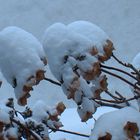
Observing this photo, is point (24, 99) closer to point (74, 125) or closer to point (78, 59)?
point (78, 59)

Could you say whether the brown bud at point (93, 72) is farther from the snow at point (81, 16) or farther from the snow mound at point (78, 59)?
the snow at point (81, 16)

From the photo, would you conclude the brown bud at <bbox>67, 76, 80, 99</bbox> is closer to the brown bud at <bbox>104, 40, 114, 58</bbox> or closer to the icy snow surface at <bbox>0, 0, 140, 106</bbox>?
the brown bud at <bbox>104, 40, 114, 58</bbox>

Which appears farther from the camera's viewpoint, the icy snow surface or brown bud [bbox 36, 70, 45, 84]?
the icy snow surface

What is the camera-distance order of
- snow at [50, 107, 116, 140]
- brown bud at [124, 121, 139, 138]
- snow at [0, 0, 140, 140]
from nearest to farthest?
brown bud at [124, 121, 139, 138] < snow at [50, 107, 116, 140] < snow at [0, 0, 140, 140]

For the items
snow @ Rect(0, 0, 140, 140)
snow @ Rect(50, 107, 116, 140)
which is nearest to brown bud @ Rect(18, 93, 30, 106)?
snow @ Rect(50, 107, 116, 140)

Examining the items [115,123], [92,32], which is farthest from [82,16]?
[115,123]

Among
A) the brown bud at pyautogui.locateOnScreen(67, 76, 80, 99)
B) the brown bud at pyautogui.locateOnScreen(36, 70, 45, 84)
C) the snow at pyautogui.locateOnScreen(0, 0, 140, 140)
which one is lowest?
the brown bud at pyautogui.locateOnScreen(67, 76, 80, 99)
